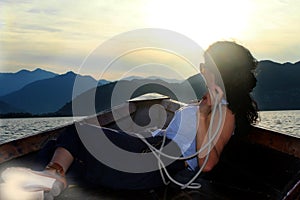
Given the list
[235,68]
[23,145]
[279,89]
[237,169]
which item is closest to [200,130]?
[235,68]

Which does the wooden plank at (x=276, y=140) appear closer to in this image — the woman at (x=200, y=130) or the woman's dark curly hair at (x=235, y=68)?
the woman at (x=200, y=130)

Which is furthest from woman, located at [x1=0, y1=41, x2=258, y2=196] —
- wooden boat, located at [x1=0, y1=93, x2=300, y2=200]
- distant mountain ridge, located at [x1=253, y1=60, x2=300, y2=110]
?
distant mountain ridge, located at [x1=253, y1=60, x2=300, y2=110]

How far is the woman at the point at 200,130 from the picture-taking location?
3.55m

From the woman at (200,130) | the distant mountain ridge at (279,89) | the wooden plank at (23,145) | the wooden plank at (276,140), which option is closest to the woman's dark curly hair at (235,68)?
the woman at (200,130)

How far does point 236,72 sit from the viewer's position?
3.60m

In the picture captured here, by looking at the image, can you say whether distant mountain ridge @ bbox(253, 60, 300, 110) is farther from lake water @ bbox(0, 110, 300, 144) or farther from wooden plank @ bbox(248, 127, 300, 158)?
wooden plank @ bbox(248, 127, 300, 158)

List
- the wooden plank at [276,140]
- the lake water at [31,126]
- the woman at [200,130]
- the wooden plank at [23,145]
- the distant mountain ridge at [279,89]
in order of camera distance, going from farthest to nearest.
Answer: the distant mountain ridge at [279,89], the lake water at [31,126], the wooden plank at [23,145], the wooden plank at [276,140], the woman at [200,130]

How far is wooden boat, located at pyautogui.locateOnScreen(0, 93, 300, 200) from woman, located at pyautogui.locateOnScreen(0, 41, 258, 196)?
0.46 feet

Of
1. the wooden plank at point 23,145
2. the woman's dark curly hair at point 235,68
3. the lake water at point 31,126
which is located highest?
the woman's dark curly hair at point 235,68

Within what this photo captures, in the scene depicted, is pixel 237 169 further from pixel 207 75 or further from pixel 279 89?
pixel 279 89

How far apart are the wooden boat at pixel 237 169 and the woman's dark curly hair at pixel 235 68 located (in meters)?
0.53

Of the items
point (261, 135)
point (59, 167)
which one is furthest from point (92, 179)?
point (261, 135)

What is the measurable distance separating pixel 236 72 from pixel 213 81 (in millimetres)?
191

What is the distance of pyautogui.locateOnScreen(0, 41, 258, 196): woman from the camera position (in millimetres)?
3547
